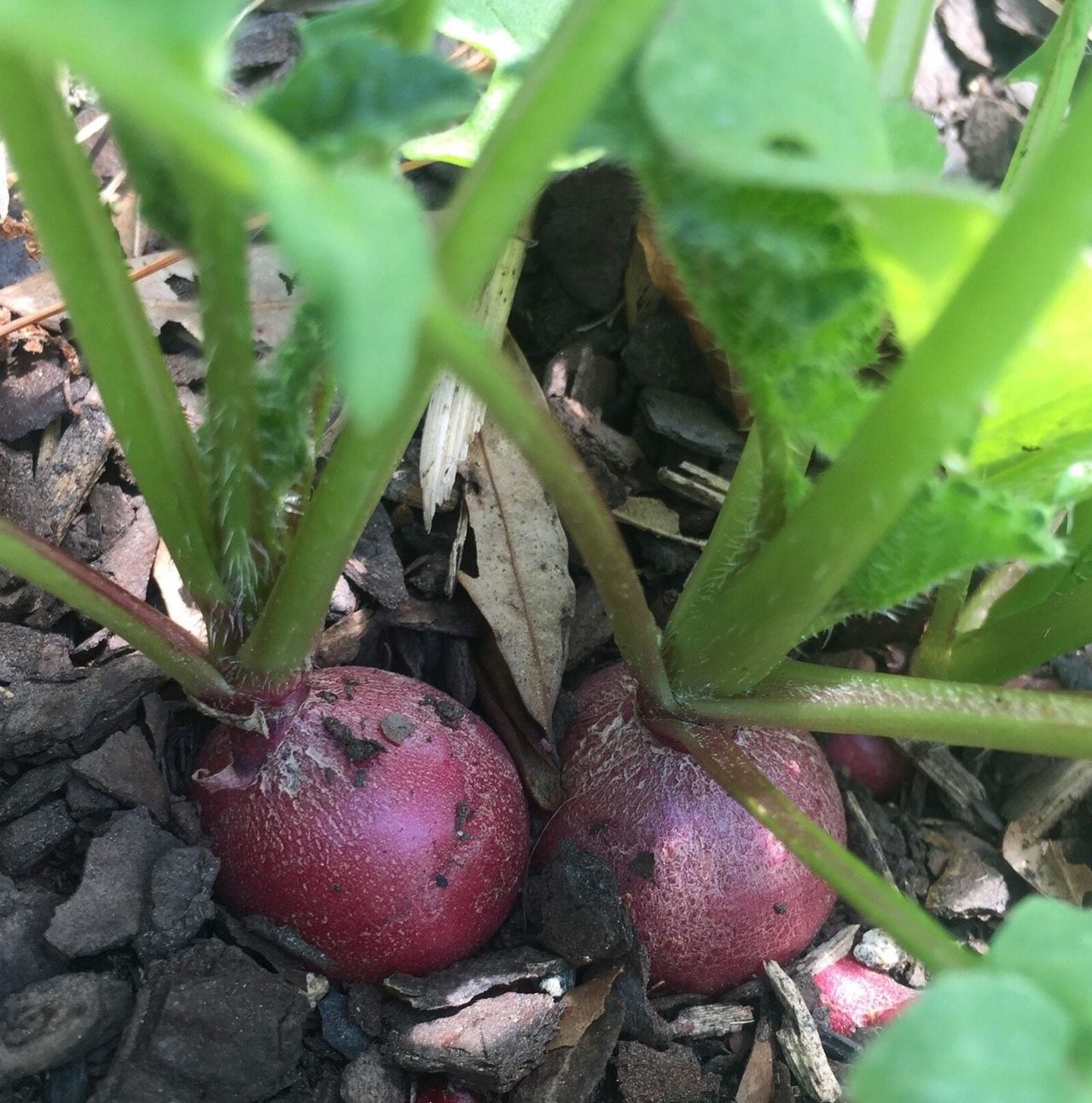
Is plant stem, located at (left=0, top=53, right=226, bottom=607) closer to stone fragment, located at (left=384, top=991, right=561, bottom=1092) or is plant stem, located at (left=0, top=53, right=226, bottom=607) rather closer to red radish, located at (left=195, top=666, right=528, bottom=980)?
red radish, located at (left=195, top=666, right=528, bottom=980)

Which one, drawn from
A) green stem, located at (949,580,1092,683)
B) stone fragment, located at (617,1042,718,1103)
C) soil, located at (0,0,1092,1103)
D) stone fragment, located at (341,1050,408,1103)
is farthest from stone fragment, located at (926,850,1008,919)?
stone fragment, located at (341,1050,408,1103)

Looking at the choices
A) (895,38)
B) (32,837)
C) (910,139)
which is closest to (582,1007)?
(32,837)

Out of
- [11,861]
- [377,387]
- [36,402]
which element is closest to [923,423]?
[377,387]

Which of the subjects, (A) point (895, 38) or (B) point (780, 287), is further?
(A) point (895, 38)

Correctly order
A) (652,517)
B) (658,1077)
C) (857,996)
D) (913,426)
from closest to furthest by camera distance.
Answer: (913,426), (658,1077), (857,996), (652,517)

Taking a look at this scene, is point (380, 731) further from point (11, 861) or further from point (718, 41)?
point (718, 41)

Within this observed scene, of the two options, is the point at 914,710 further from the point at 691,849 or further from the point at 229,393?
the point at 229,393
